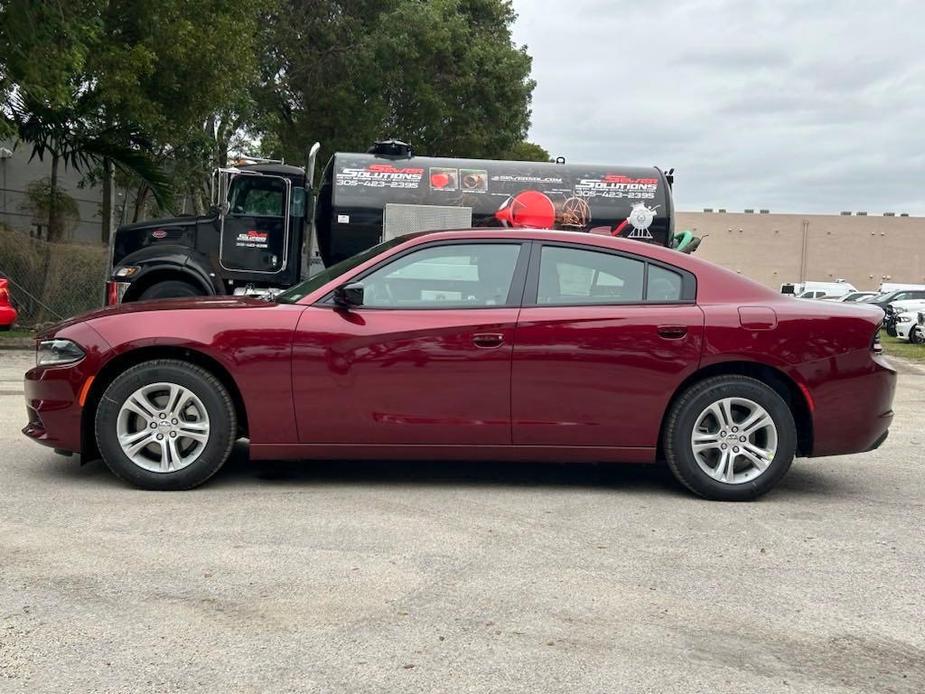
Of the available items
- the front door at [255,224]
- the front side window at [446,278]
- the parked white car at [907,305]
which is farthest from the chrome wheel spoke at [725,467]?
the parked white car at [907,305]

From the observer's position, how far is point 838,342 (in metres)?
5.39

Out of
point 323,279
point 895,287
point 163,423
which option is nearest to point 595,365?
point 323,279

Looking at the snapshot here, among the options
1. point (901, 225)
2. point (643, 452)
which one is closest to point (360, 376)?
point (643, 452)

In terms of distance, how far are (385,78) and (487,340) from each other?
2380cm

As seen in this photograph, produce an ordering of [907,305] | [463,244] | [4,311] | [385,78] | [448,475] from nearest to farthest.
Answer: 1. [463,244]
2. [448,475]
3. [4,311]
4. [907,305]
5. [385,78]

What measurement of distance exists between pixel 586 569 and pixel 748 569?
29.9 inches

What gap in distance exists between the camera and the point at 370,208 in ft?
43.3

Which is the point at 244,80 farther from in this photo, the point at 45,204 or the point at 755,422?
the point at 755,422

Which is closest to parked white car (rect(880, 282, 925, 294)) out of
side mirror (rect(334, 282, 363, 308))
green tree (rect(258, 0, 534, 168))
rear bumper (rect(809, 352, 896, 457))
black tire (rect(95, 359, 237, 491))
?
green tree (rect(258, 0, 534, 168))

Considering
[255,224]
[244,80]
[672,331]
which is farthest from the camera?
[244,80]

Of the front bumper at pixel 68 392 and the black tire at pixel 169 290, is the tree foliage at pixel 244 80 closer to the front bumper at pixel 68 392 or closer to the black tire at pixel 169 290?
the black tire at pixel 169 290

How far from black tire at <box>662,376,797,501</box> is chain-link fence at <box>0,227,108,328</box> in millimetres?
13359

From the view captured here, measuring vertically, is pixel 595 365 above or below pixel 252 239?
below

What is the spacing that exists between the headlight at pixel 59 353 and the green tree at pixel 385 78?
2209 centimetres
